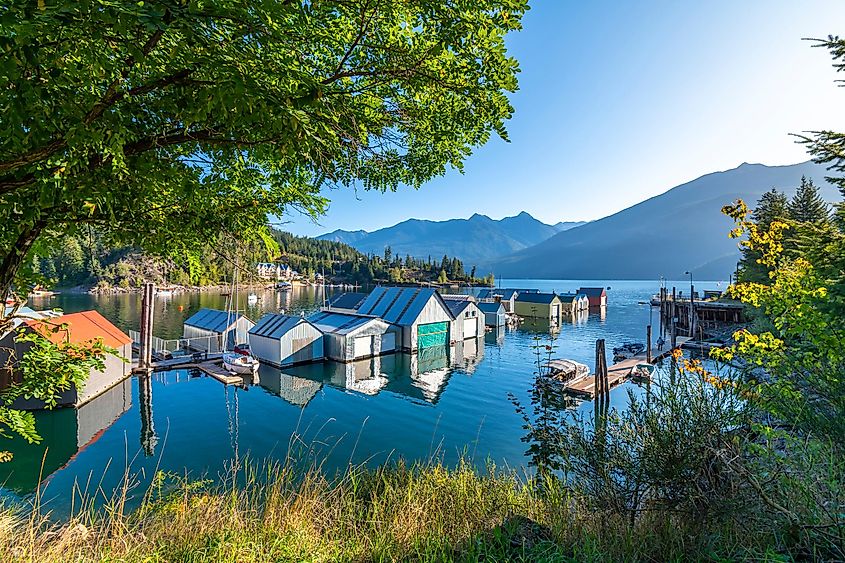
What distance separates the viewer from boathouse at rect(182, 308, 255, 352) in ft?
89.0

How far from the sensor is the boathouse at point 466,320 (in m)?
34.3

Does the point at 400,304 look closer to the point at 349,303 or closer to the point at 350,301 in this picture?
the point at 349,303

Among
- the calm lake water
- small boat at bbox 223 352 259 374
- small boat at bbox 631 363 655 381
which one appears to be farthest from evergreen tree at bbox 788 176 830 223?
small boat at bbox 223 352 259 374

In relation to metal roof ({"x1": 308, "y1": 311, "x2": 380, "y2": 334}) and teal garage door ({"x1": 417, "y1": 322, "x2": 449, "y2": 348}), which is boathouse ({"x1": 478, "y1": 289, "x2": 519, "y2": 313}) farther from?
metal roof ({"x1": 308, "y1": 311, "x2": 380, "y2": 334})

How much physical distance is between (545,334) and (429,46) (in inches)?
1554

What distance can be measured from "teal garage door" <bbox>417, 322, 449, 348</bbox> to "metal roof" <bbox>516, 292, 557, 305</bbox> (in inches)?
962

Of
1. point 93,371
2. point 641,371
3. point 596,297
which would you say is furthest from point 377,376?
point 596,297

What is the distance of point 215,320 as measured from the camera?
2962cm

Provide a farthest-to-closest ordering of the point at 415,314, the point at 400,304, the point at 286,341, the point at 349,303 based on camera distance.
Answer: the point at 349,303, the point at 400,304, the point at 415,314, the point at 286,341

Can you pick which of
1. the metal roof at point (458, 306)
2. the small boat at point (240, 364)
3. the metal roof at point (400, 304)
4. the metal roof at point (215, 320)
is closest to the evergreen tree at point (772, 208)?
the metal roof at point (458, 306)

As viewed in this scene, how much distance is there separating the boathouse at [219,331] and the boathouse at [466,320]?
1683 cm

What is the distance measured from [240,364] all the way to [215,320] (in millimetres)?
10160

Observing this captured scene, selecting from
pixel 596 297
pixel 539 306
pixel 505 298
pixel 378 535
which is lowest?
pixel 539 306

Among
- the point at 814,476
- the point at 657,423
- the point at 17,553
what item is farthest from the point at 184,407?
the point at 814,476
